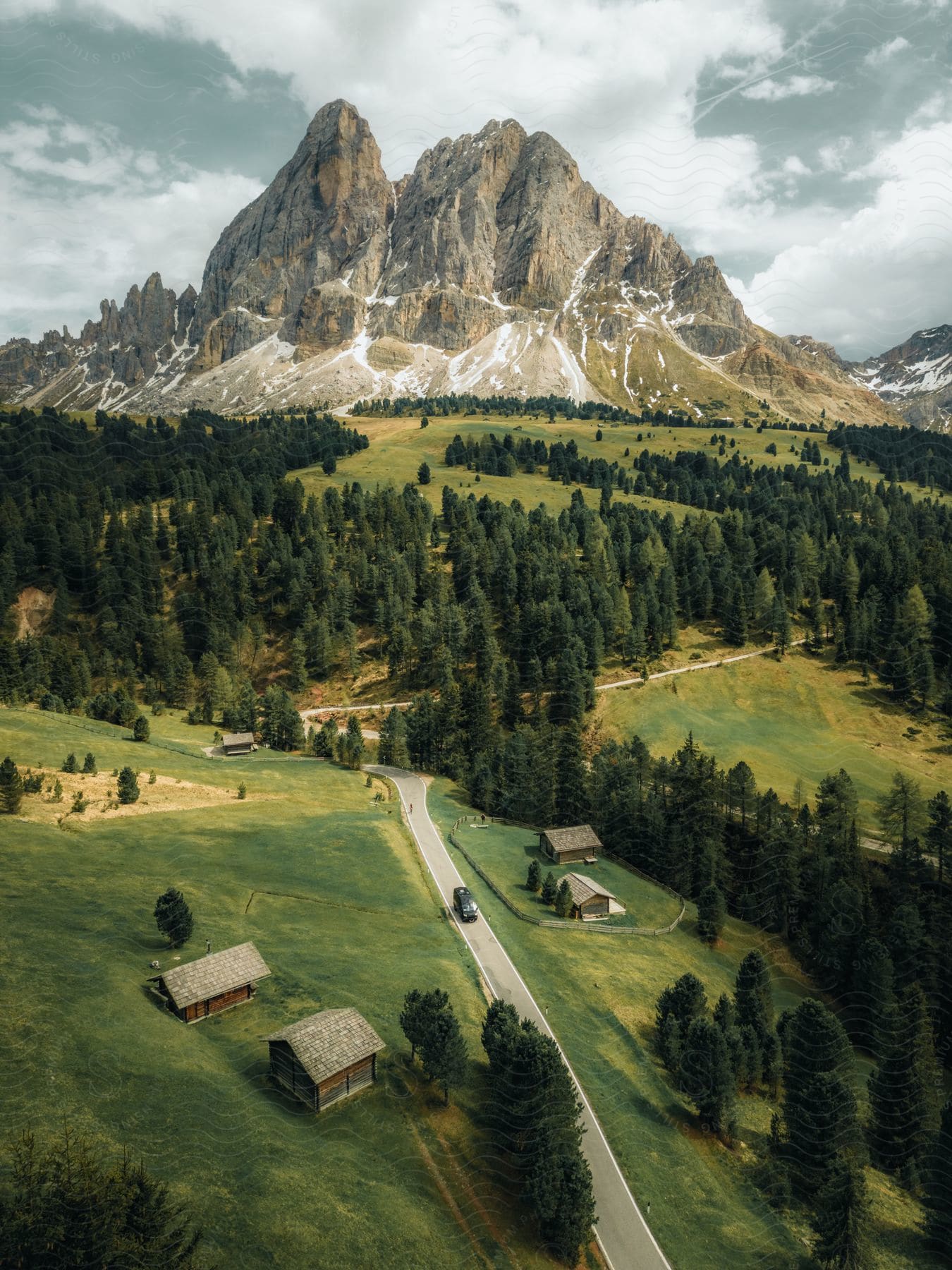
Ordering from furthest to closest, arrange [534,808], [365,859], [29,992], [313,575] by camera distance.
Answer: [313,575]
[534,808]
[365,859]
[29,992]

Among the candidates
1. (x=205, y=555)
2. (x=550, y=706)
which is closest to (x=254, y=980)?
(x=550, y=706)

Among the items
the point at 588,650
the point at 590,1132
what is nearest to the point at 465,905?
the point at 590,1132

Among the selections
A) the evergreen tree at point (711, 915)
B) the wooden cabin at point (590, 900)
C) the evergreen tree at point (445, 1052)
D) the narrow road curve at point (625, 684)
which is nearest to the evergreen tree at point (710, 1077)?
the evergreen tree at point (445, 1052)

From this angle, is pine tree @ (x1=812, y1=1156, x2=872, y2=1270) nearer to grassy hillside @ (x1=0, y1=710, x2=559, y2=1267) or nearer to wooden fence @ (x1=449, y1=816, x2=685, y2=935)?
grassy hillside @ (x1=0, y1=710, x2=559, y2=1267)

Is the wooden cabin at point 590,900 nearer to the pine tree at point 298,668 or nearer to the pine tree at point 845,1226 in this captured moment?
the pine tree at point 845,1226

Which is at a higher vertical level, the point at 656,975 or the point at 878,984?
the point at 656,975

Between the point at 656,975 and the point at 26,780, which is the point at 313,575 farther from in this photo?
the point at 656,975

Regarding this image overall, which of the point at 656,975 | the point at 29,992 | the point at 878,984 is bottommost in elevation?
the point at 878,984
